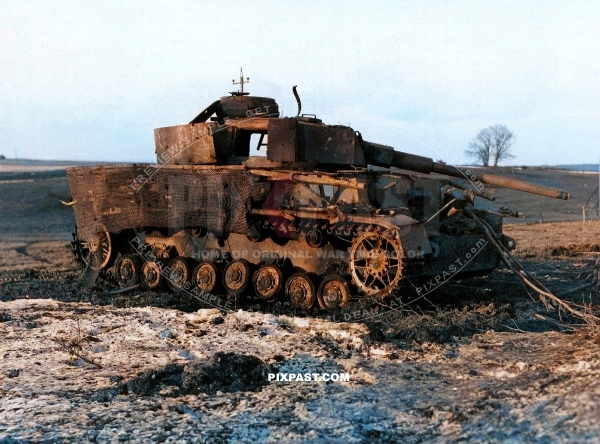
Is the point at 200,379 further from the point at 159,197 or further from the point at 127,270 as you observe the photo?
the point at 127,270

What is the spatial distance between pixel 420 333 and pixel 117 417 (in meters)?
3.47

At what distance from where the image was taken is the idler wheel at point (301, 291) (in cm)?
1020

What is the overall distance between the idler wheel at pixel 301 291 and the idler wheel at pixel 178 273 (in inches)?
85.9

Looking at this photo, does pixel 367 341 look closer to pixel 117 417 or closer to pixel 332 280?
pixel 332 280

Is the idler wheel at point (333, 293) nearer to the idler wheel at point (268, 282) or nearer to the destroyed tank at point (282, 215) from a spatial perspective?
the destroyed tank at point (282, 215)

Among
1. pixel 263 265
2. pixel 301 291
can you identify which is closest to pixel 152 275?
pixel 263 265

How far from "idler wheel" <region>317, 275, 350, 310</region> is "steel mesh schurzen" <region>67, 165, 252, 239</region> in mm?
1608

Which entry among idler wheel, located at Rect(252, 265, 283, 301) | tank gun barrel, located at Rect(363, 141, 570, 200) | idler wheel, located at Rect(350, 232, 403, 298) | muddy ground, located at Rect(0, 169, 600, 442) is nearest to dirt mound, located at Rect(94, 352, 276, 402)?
muddy ground, located at Rect(0, 169, 600, 442)

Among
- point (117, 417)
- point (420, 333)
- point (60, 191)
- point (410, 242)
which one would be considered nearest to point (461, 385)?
A: point (420, 333)

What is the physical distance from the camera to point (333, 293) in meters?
9.91

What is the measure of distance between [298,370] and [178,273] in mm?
5662

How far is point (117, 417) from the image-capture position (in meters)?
5.60

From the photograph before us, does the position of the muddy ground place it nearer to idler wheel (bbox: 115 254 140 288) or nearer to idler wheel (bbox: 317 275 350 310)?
idler wheel (bbox: 317 275 350 310)

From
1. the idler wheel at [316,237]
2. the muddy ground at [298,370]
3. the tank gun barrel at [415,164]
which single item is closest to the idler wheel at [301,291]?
the muddy ground at [298,370]
